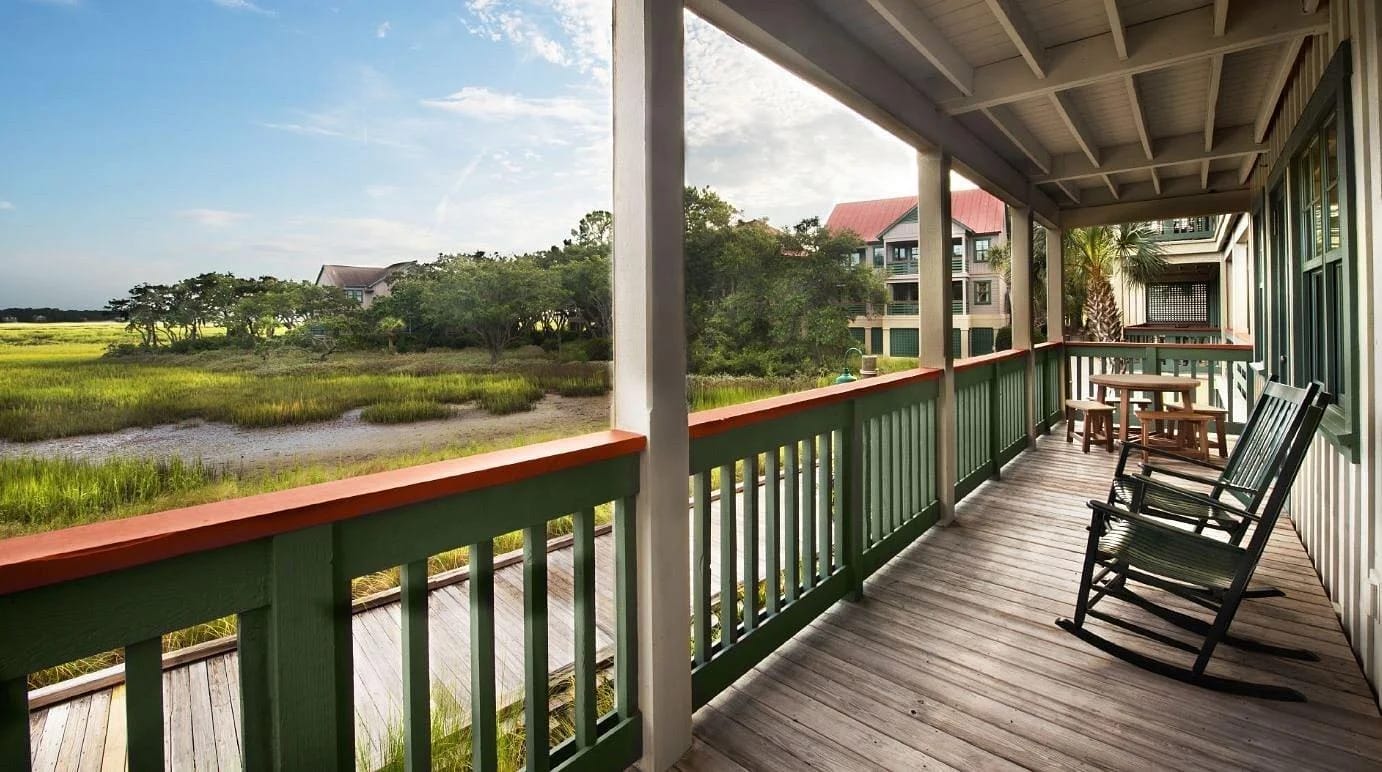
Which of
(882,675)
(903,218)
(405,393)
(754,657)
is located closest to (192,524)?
(405,393)

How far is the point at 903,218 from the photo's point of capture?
4516 millimetres

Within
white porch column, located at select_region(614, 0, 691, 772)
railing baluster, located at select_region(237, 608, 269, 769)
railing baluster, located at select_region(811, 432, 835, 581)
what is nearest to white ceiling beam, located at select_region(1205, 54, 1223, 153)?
railing baluster, located at select_region(811, 432, 835, 581)

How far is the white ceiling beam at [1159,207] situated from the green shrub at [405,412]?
7.10m

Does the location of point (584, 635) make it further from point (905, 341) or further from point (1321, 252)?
point (1321, 252)

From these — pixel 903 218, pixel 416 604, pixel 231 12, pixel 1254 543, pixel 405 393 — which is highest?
pixel 903 218

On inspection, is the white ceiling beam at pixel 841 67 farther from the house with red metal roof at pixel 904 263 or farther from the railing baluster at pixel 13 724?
the railing baluster at pixel 13 724

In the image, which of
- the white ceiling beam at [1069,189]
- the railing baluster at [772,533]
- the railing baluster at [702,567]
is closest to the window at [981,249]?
the white ceiling beam at [1069,189]

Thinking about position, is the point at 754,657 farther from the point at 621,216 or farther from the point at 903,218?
the point at 903,218

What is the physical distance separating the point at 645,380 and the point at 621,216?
1.54ft

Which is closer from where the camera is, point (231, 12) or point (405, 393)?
point (231, 12)

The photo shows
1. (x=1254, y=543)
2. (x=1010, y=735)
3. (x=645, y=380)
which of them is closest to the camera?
(x=645, y=380)

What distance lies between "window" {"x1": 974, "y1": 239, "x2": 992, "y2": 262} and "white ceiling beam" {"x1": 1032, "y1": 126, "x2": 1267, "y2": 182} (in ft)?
4.31

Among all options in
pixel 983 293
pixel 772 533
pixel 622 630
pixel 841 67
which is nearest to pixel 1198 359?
pixel 983 293

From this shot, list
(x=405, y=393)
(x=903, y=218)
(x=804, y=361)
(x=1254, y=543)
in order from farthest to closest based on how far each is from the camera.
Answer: (x=903, y=218)
(x=804, y=361)
(x=1254, y=543)
(x=405, y=393)
